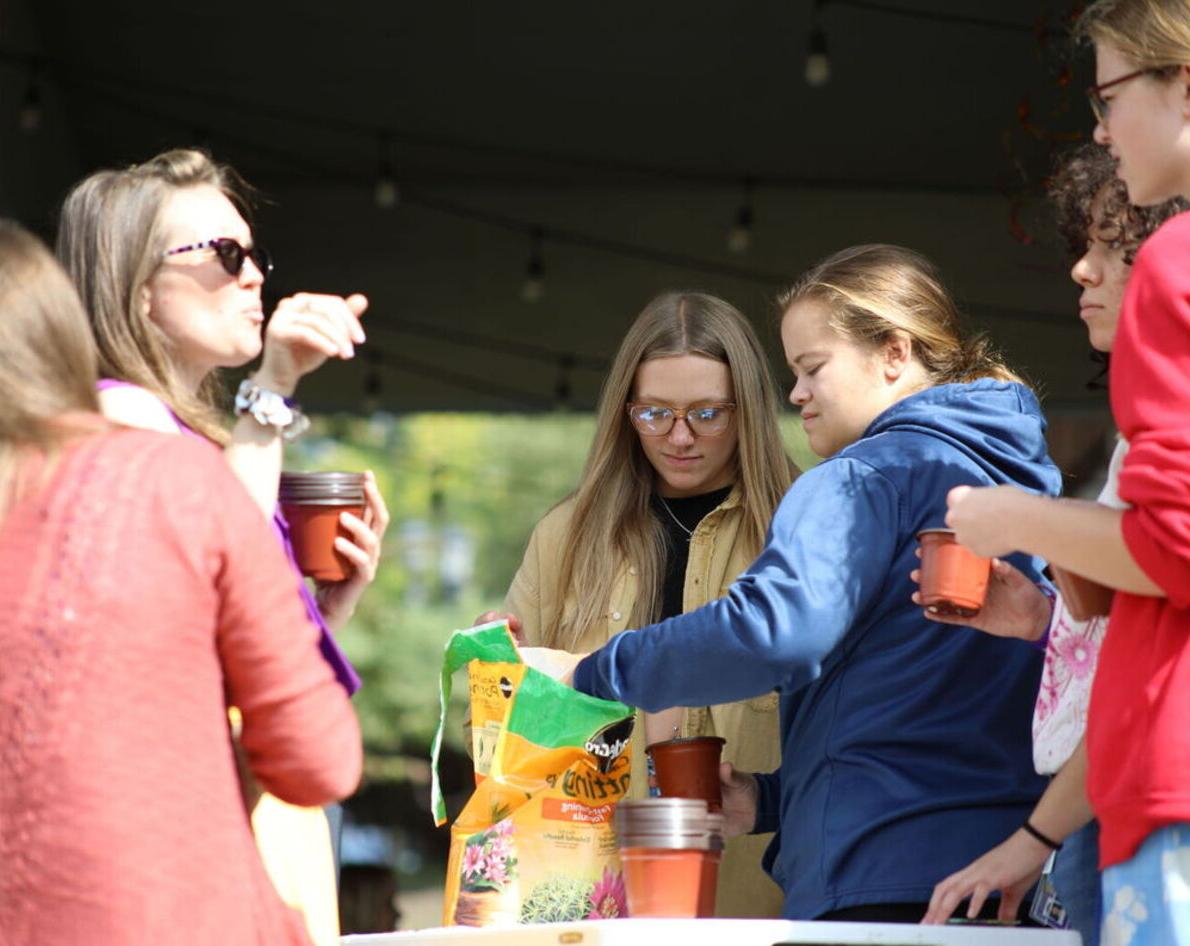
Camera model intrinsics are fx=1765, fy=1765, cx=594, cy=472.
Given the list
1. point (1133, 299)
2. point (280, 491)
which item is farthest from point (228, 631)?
point (1133, 299)

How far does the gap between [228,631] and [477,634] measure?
0.72m

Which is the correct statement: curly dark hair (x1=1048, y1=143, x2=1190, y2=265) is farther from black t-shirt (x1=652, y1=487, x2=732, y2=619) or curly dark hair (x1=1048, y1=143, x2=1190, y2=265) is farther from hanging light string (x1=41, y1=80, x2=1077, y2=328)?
hanging light string (x1=41, y1=80, x2=1077, y2=328)

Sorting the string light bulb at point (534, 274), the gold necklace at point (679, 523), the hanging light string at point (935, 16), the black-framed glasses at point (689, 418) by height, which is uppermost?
the hanging light string at point (935, 16)

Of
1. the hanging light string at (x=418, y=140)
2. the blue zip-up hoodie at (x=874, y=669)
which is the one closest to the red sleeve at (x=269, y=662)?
the blue zip-up hoodie at (x=874, y=669)

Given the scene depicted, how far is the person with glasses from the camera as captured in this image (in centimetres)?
273

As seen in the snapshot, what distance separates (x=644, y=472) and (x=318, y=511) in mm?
1102

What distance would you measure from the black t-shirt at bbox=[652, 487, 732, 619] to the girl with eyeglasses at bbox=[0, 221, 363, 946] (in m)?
1.30

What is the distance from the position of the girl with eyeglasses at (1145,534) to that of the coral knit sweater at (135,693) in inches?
29.1

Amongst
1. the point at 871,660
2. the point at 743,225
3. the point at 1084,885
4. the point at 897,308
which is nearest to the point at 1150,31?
the point at 897,308

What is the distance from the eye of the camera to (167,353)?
1.94 metres

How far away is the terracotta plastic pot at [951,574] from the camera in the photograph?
1.88 meters

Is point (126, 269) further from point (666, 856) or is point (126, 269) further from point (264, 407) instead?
point (666, 856)

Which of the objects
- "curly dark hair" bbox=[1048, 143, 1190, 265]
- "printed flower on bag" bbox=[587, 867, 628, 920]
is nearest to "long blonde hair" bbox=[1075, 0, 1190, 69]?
"curly dark hair" bbox=[1048, 143, 1190, 265]

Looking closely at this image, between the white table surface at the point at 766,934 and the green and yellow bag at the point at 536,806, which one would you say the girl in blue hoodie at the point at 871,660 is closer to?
the green and yellow bag at the point at 536,806
